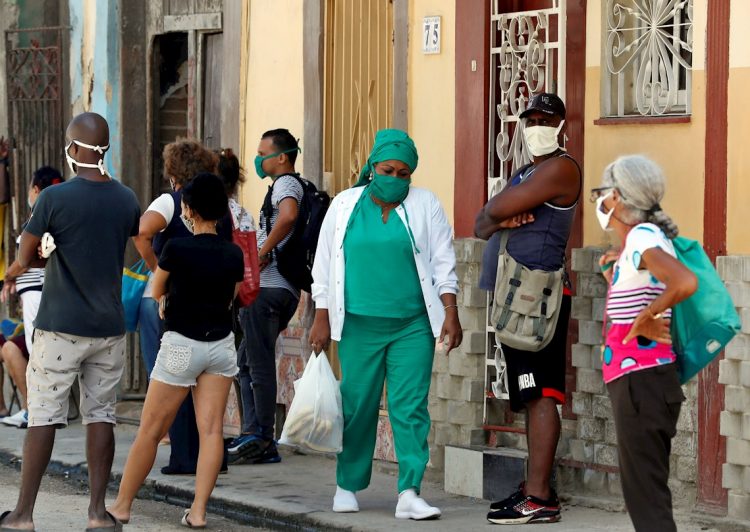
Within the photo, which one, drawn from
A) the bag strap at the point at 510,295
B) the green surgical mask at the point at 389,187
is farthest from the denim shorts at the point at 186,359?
the bag strap at the point at 510,295

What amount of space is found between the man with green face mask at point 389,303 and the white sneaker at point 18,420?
4401 millimetres

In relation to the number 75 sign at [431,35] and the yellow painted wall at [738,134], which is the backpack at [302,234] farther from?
the yellow painted wall at [738,134]

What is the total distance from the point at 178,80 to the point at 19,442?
3.29 m

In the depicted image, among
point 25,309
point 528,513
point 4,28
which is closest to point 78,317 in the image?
point 528,513

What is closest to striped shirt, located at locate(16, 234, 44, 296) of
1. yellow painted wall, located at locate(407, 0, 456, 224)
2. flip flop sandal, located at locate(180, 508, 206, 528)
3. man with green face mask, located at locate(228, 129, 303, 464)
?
man with green face mask, located at locate(228, 129, 303, 464)

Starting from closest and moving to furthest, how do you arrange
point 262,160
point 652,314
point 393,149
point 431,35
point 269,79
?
point 652,314 < point 393,149 < point 431,35 < point 262,160 < point 269,79

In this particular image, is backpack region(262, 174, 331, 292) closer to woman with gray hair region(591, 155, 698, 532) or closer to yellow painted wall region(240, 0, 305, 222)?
yellow painted wall region(240, 0, 305, 222)

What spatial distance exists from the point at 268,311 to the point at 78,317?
8.10 ft

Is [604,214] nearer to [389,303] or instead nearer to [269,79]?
[389,303]

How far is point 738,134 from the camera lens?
308 inches

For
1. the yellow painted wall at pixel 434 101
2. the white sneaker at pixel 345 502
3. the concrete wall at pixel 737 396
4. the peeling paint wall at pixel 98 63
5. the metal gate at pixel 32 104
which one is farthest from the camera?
the metal gate at pixel 32 104

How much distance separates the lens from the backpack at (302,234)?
10.1 m

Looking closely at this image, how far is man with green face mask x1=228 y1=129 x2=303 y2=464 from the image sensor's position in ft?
33.4

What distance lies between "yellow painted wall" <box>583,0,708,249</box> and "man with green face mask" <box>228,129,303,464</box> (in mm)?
2158
